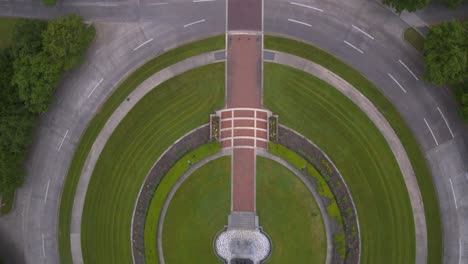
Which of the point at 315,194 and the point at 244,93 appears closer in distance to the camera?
the point at 315,194

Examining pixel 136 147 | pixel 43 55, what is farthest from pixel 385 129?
pixel 43 55

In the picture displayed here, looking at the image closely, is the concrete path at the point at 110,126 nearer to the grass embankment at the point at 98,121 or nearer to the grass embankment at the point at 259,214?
the grass embankment at the point at 98,121

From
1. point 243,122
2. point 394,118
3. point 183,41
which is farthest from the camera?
point 183,41

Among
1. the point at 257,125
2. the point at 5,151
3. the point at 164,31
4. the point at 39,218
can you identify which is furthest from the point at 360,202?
the point at 5,151

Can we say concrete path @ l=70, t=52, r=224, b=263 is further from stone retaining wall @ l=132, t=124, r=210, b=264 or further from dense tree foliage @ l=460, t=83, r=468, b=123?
dense tree foliage @ l=460, t=83, r=468, b=123

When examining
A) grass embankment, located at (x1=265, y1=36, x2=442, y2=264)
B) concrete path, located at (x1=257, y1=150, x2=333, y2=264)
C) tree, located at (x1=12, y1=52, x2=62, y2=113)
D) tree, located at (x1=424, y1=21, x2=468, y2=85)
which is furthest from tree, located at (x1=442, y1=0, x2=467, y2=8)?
tree, located at (x1=12, y1=52, x2=62, y2=113)

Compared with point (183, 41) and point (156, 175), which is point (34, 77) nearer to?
point (183, 41)
